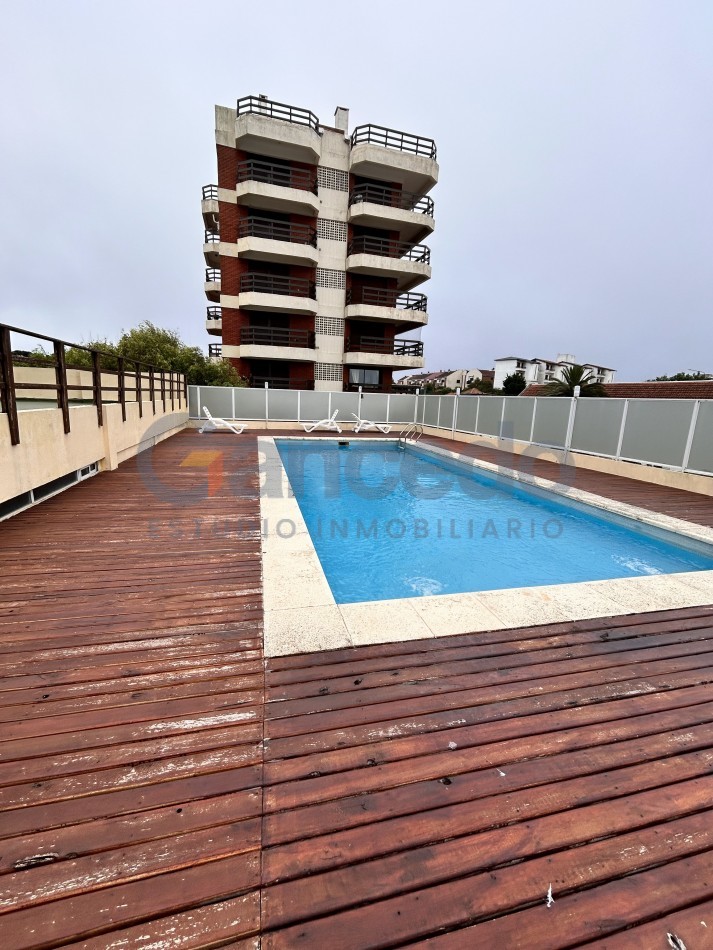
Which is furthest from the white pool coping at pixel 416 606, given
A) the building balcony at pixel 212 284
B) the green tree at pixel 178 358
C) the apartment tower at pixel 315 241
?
the building balcony at pixel 212 284

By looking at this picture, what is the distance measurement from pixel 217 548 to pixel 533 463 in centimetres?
897

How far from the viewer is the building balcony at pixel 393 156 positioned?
21.0 meters

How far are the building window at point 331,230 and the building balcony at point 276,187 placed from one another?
2.03 ft

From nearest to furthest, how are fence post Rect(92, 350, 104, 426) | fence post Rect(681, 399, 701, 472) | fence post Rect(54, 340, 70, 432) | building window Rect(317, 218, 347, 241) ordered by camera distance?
fence post Rect(54, 340, 70, 432) → fence post Rect(92, 350, 104, 426) → fence post Rect(681, 399, 701, 472) → building window Rect(317, 218, 347, 241)

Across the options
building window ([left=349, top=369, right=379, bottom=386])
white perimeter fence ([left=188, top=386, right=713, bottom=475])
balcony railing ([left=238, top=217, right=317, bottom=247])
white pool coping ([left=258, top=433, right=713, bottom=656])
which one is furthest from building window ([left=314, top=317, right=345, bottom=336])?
white pool coping ([left=258, top=433, right=713, bottom=656])

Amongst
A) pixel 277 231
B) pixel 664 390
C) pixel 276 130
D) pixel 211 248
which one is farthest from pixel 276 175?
pixel 664 390

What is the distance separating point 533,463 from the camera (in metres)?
10.7

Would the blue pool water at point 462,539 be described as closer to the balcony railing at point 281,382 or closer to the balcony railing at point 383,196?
the balcony railing at point 281,382

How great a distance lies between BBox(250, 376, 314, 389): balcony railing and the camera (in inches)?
891

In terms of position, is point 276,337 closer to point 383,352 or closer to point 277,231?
point 277,231

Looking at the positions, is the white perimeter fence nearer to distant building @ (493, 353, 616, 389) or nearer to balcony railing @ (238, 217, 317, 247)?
balcony railing @ (238, 217, 317, 247)

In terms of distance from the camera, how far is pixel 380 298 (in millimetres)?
24062

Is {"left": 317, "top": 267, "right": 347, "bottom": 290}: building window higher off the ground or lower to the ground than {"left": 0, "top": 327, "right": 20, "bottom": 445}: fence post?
higher

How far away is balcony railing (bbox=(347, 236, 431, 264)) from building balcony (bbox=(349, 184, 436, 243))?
78 centimetres
